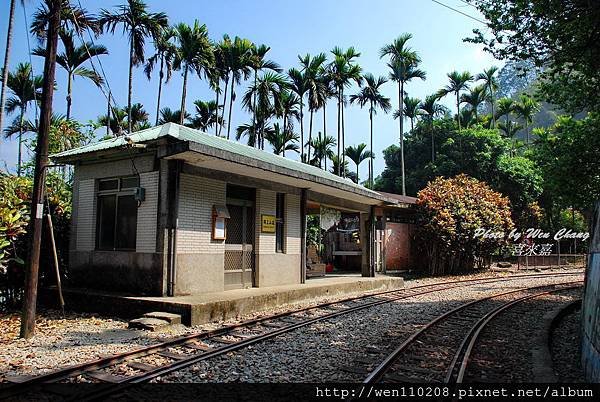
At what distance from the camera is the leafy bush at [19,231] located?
9078mm

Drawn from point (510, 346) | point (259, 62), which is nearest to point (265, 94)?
point (259, 62)

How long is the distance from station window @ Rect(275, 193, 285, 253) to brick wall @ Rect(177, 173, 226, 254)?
2618mm

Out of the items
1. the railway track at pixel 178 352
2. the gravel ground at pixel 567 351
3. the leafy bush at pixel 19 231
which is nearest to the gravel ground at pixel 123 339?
the railway track at pixel 178 352

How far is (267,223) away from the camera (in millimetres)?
12688

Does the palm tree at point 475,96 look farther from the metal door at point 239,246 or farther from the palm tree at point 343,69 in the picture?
the metal door at point 239,246

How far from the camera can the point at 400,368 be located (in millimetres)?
5992

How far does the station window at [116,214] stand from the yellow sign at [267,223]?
3.54m

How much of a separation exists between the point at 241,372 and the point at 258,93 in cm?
2598

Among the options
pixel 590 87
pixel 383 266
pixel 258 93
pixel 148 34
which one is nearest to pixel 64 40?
pixel 148 34

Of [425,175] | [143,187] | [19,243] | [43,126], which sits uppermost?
[425,175]

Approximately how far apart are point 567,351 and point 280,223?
26.6 ft

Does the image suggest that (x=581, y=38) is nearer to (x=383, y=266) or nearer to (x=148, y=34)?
(x=383, y=266)

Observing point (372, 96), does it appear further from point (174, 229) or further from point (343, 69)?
point (174, 229)

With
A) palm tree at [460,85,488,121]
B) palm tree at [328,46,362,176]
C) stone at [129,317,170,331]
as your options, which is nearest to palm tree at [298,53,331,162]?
palm tree at [328,46,362,176]
